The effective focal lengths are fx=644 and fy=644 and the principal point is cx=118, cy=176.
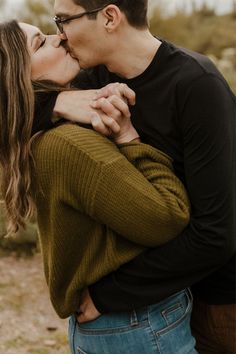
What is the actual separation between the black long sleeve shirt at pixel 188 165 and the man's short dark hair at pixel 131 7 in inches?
6.0

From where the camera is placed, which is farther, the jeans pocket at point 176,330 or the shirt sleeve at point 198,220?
the jeans pocket at point 176,330

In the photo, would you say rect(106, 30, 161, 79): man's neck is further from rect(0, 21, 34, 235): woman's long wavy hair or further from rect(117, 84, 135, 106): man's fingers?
rect(0, 21, 34, 235): woman's long wavy hair

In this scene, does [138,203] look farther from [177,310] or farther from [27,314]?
[27,314]

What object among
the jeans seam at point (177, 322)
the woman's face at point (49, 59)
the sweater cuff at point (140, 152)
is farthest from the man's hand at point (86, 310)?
the woman's face at point (49, 59)

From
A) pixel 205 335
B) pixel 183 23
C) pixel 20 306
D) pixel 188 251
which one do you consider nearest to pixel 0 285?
pixel 20 306

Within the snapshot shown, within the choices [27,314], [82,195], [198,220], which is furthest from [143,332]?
[27,314]

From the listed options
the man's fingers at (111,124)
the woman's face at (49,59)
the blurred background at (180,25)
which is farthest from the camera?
the blurred background at (180,25)

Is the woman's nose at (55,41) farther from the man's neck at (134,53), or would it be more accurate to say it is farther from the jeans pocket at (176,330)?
the jeans pocket at (176,330)

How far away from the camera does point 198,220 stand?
7.38ft

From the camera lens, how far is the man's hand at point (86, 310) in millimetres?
2344

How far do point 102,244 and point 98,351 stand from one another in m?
0.41

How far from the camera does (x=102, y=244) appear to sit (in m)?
2.28

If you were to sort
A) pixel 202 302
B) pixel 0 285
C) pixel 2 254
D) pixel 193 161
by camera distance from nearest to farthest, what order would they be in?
pixel 193 161, pixel 202 302, pixel 0 285, pixel 2 254

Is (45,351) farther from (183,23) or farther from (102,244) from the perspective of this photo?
(183,23)
